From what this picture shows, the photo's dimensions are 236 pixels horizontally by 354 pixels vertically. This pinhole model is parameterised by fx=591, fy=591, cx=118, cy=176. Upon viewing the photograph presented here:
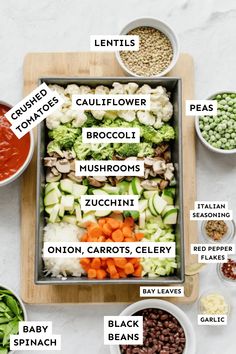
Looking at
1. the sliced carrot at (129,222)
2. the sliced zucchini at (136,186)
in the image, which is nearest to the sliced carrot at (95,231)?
the sliced carrot at (129,222)

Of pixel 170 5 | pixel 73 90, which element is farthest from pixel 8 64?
pixel 170 5

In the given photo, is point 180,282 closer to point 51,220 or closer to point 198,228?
point 198,228

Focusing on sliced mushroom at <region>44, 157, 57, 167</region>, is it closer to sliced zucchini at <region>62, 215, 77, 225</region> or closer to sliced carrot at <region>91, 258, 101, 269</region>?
sliced zucchini at <region>62, 215, 77, 225</region>

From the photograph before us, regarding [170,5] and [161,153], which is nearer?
[161,153]

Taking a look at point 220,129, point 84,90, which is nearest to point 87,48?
point 84,90

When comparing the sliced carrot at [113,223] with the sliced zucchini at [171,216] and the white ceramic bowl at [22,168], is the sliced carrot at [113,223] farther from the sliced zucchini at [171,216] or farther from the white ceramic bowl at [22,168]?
the white ceramic bowl at [22,168]
